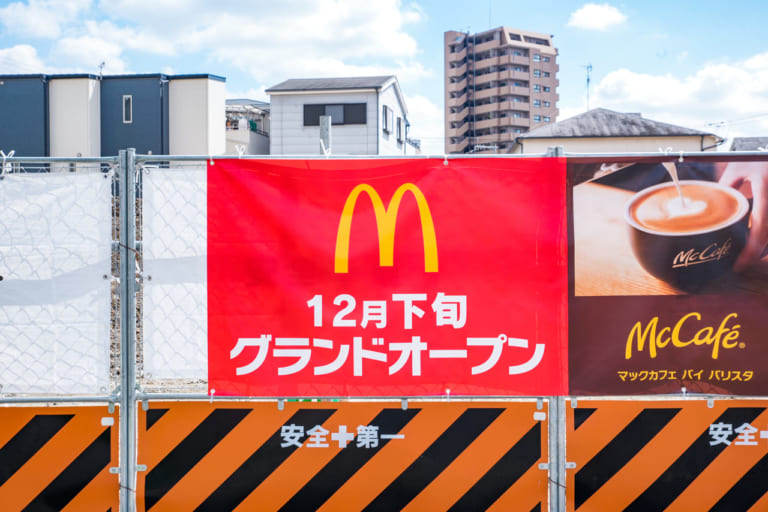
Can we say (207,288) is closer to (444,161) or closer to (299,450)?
(299,450)

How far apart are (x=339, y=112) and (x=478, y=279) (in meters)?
30.1

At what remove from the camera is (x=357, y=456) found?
3682mm

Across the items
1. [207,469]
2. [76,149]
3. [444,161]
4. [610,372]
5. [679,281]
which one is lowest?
[207,469]

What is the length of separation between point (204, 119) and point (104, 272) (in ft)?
105

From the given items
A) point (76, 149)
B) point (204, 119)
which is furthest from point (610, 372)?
point (76, 149)

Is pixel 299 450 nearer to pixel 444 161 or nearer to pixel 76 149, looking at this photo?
pixel 444 161

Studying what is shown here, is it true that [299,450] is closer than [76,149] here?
Yes

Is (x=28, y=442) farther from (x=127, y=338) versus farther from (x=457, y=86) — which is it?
(x=457, y=86)

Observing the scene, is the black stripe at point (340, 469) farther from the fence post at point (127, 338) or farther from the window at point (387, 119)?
the window at point (387, 119)

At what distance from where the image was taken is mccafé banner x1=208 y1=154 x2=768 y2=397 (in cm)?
365

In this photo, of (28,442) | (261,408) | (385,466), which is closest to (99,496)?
(28,442)

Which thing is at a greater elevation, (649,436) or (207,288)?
(207,288)

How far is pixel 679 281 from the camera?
3.67m

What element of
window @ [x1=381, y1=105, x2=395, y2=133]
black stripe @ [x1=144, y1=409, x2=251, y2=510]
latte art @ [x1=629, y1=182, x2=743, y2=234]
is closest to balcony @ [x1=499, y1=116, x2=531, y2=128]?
window @ [x1=381, y1=105, x2=395, y2=133]
